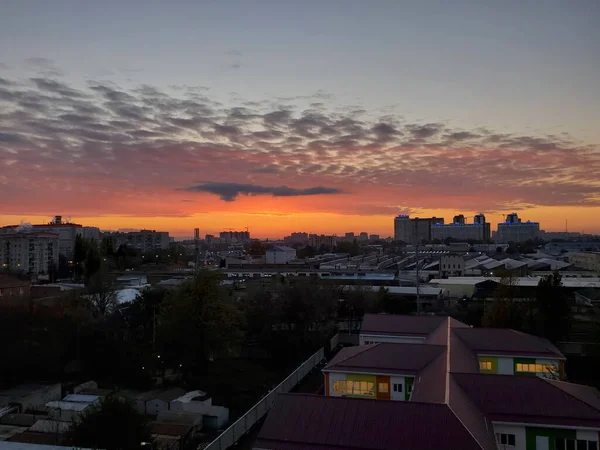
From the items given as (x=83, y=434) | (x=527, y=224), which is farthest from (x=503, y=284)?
(x=527, y=224)

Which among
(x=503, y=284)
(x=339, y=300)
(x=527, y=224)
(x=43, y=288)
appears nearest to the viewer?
(x=503, y=284)

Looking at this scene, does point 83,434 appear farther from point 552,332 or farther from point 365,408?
point 552,332

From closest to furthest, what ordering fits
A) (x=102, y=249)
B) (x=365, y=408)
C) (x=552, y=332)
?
(x=365, y=408) → (x=552, y=332) → (x=102, y=249)

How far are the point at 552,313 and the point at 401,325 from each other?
4652 mm

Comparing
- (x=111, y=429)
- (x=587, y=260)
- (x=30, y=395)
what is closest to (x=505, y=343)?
(x=111, y=429)

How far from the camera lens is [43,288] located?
22000 mm

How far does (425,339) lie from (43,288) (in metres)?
17.7

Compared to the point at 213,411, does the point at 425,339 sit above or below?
above

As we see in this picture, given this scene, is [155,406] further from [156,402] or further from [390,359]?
[390,359]

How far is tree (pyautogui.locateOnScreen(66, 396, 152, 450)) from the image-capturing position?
628 centimetres

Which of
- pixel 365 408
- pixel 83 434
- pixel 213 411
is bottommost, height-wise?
pixel 213 411

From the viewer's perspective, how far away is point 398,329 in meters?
12.4

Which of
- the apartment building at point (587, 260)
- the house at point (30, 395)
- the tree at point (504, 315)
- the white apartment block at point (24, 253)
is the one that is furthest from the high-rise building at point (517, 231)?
the house at point (30, 395)

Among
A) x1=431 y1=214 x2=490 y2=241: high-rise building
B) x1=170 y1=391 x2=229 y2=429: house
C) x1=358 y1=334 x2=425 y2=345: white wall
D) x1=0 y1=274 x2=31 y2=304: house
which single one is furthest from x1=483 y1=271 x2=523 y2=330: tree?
x1=431 y1=214 x2=490 y2=241: high-rise building
